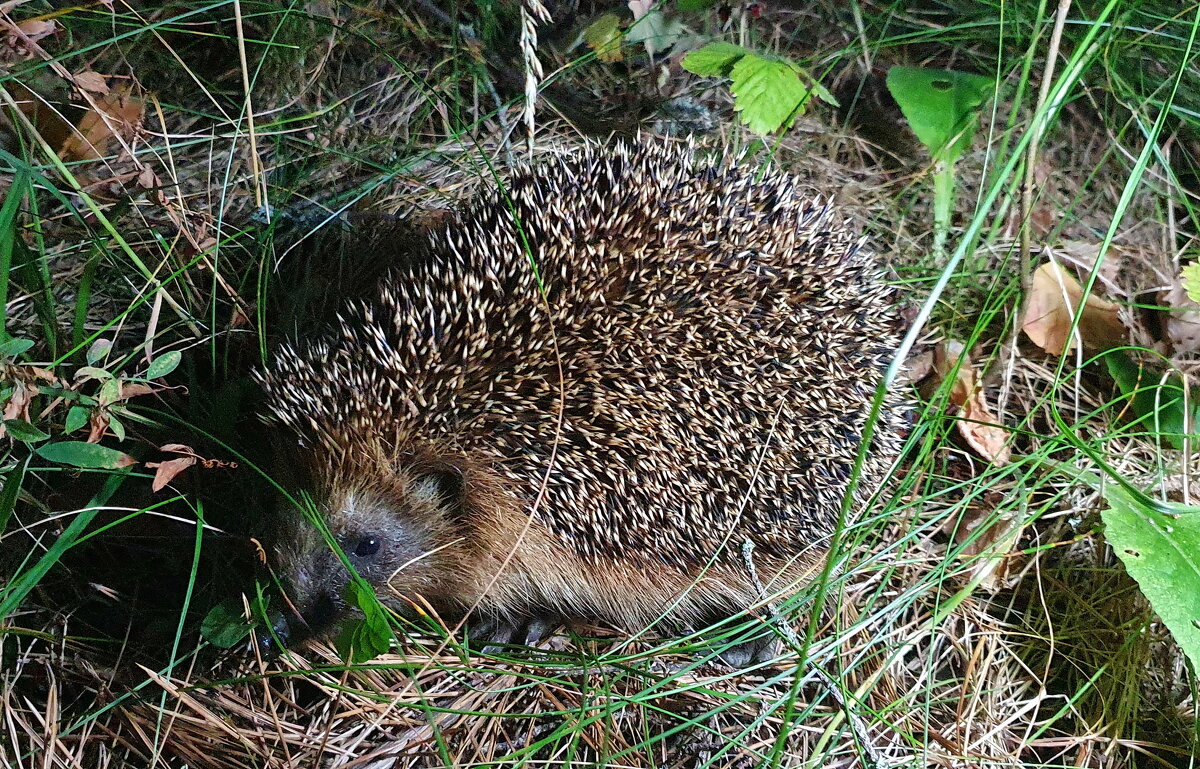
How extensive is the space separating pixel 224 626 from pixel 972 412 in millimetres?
3370

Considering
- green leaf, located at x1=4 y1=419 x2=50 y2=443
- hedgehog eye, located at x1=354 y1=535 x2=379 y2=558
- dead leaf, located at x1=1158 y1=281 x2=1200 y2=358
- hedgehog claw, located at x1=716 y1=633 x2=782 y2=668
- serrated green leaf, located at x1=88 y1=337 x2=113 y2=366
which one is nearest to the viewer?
green leaf, located at x1=4 y1=419 x2=50 y2=443

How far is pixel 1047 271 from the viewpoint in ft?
14.6

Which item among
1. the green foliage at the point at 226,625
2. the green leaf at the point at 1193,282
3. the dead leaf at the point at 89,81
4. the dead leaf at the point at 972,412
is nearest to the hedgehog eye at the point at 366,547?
the green foliage at the point at 226,625

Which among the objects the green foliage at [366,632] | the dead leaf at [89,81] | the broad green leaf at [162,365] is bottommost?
the green foliage at [366,632]

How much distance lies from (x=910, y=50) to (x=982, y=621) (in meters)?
3.32

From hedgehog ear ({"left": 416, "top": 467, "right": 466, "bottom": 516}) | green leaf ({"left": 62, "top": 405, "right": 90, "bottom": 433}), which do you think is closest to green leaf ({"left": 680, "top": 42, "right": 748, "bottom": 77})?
hedgehog ear ({"left": 416, "top": 467, "right": 466, "bottom": 516})

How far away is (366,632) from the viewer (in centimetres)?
289

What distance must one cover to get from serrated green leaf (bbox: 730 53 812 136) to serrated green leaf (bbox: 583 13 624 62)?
2.93 ft

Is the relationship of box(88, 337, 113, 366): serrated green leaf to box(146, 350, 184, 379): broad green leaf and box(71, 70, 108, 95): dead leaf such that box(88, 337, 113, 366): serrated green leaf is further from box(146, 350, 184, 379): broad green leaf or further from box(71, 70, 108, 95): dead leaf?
box(71, 70, 108, 95): dead leaf

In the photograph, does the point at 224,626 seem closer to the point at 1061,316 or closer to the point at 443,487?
the point at 443,487

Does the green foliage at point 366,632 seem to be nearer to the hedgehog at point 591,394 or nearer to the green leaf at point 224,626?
the hedgehog at point 591,394

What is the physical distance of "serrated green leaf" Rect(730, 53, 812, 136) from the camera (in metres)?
3.77

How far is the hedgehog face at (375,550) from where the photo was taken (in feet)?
10.3

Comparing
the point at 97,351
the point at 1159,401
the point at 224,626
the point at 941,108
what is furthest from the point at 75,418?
the point at 1159,401
